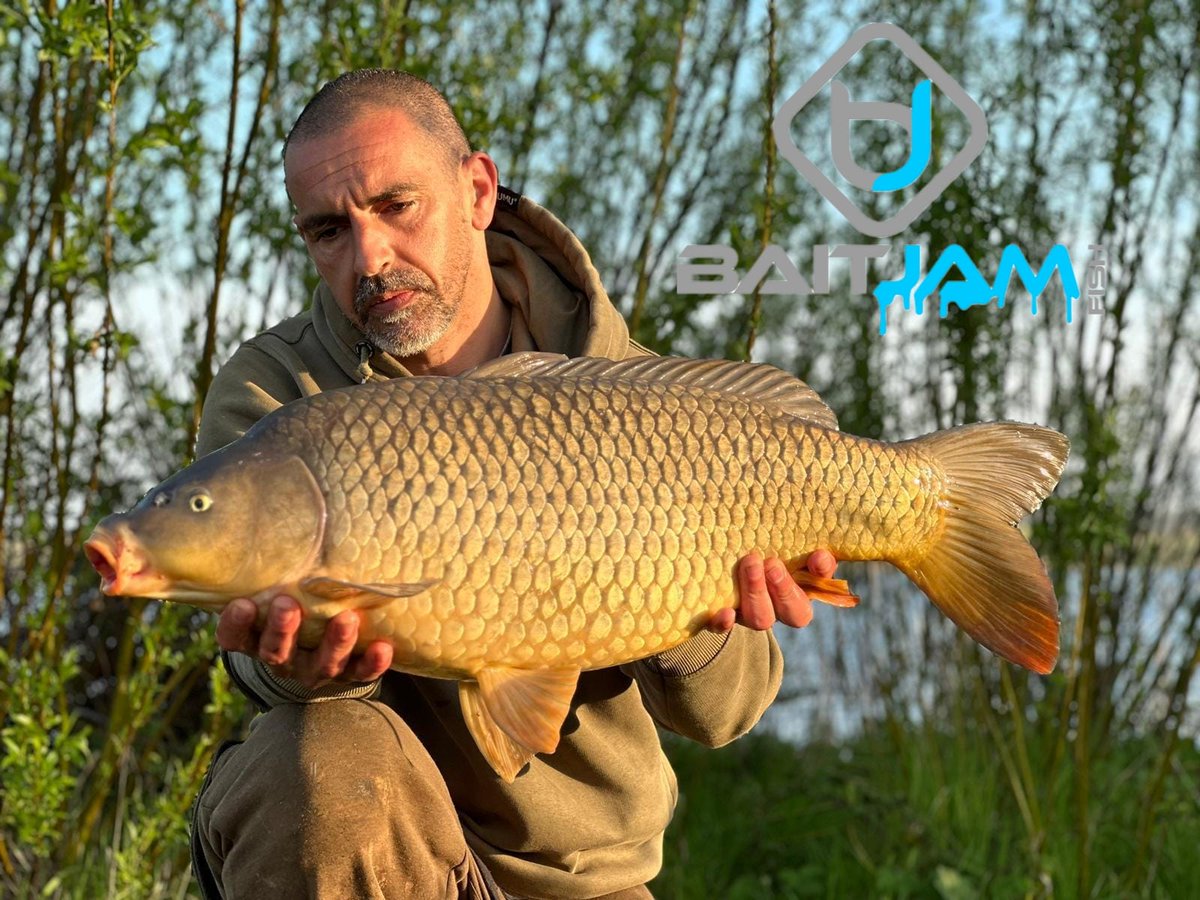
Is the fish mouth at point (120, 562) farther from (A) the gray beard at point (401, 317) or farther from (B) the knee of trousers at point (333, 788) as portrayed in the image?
(A) the gray beard at point (401, 317)

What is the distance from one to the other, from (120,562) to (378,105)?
3.09 feet

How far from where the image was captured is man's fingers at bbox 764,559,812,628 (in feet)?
5.66

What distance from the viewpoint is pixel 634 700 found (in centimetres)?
218

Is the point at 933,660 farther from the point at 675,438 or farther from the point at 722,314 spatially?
the point at 675,438

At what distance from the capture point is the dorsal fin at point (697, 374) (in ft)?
5.78

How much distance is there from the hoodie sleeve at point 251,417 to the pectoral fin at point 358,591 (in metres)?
0.25

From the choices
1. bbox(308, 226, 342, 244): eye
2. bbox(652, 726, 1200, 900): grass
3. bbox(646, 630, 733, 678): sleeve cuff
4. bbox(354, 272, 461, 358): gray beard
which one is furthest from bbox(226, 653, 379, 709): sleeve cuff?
bbox(652, 726, 1200, 900): grass

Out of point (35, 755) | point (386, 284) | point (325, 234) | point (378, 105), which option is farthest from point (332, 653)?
point (35, 755)

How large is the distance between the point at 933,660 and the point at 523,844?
2417 mm

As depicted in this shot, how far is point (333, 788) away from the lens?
68.7 inches

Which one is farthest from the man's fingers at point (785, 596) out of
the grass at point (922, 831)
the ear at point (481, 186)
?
the grass at point (922, 831)

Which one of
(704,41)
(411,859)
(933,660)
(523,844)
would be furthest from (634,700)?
(933,660)

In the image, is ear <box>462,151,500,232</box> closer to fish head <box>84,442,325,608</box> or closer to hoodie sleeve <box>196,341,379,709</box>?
hoodie sleeve <box>196,341,379,709</box>

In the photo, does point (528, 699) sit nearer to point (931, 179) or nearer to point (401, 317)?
point (401, 317)
